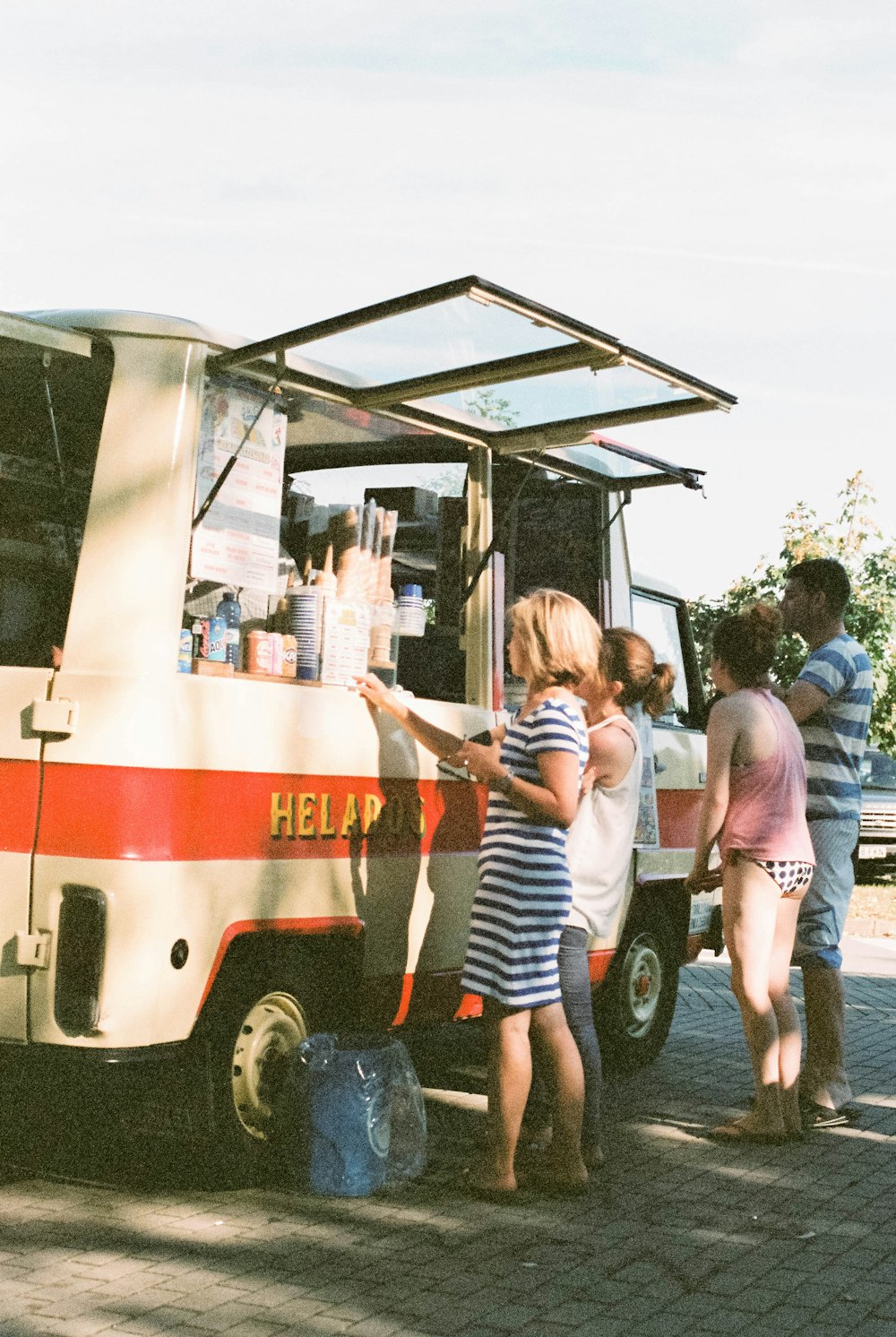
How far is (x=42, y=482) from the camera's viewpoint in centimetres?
491

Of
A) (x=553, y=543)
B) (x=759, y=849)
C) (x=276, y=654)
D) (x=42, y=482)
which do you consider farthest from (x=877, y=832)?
(x=42, y=482)

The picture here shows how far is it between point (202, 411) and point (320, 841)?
1.35 meters

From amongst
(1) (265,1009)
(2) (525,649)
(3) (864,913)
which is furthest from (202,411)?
(3) (864,913)

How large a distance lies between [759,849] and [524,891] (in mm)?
1317

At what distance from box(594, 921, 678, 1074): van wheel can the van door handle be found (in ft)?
11.2

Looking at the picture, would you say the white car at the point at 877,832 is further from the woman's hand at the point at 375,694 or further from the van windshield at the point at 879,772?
the woman's hand at the point at 375,694

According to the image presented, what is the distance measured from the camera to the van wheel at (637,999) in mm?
7055

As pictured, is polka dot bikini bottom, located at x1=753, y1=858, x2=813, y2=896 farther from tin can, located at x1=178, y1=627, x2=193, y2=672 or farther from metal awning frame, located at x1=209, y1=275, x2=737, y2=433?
tin can, located at x1=178, y1=627, x2=193, y2=672

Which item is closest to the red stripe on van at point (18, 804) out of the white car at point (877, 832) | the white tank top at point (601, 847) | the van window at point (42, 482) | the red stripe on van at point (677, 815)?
the van window at point (42, 482)

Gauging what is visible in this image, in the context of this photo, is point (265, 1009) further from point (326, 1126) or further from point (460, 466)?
point (460, 466)

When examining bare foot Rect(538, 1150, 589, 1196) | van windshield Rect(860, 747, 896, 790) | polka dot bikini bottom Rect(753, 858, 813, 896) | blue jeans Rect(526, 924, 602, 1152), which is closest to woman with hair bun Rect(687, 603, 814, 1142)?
polka dot bikini bottom Rect(753, 858, 813, 896)

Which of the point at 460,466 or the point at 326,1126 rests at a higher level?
the point at 460,466

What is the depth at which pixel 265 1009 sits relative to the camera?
4887 mm

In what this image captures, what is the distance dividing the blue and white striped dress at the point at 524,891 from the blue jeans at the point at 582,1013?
325 mm
